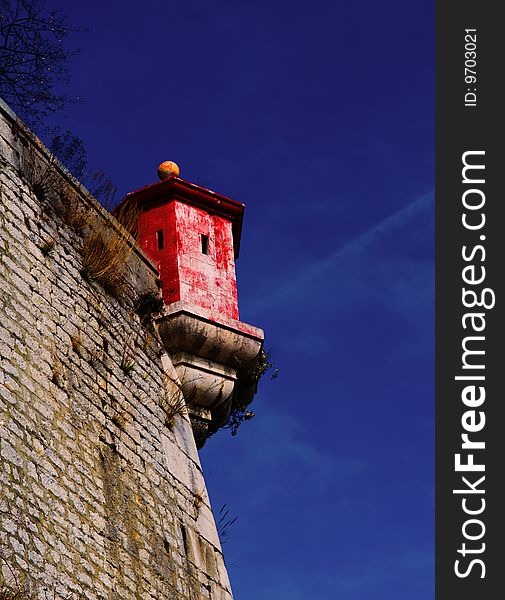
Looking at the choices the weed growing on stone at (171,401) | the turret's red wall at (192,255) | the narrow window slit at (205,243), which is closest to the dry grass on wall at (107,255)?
the turret's red wall at (192,255)

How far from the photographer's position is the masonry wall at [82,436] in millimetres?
6961

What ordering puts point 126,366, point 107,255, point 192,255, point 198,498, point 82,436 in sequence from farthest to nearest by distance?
point 192,255 < point 198,498 < point 107,255 < point 126,366 < point 82,436

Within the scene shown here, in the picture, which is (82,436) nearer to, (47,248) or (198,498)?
(47,248)

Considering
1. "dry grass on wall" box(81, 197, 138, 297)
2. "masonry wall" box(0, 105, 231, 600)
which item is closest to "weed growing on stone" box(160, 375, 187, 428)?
"masonry wall" box(0, 105, 231, 600)

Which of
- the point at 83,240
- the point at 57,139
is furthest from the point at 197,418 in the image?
the point at 57,139

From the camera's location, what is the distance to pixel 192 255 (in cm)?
1064

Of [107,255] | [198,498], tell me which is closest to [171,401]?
[198,498]

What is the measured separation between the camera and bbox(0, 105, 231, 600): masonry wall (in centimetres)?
696

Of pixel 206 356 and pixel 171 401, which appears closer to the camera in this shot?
pixel 171 401

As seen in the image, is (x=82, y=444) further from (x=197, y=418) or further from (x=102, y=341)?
(x=197, y=418)

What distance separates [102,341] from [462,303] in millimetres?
2596

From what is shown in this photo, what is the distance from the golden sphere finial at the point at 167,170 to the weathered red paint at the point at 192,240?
0.48ft

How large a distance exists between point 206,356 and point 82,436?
2445 millimetres

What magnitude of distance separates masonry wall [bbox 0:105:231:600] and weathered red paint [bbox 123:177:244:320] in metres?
0.53
